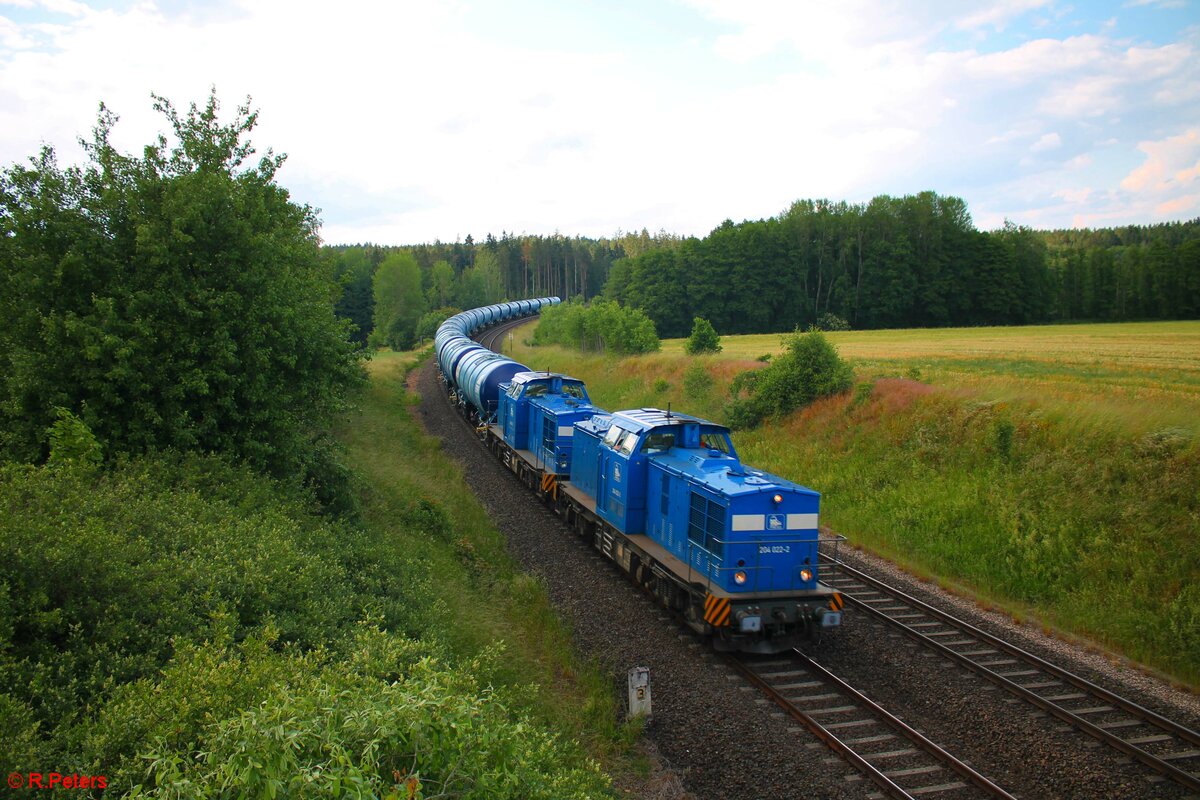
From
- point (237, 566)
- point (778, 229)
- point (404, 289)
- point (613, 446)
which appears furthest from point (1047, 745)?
point (404, 289)

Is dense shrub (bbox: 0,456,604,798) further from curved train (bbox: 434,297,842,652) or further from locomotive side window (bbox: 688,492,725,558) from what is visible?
locomotive side window (bbox: 688,492,725,558)

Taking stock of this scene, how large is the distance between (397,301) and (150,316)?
75.4 meters

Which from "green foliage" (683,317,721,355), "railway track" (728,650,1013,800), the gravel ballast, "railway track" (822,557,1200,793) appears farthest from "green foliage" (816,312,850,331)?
"railway track" (728,650,1013,800)

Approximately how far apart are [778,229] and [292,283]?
221 feet

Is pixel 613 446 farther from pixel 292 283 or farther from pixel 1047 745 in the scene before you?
pixel 1047 745

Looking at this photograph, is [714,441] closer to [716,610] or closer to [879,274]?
[716,610]

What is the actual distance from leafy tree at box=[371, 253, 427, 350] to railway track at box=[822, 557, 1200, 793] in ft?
246

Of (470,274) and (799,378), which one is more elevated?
(470,274)

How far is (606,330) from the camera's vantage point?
4494 cm

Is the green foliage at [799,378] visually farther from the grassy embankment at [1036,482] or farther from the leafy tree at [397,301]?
the leafy tree at [397,301]

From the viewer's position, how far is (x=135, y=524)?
8.50 meters

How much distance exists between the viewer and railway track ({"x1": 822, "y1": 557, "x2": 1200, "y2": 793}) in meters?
8.84

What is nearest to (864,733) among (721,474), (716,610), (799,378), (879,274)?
(716,610)

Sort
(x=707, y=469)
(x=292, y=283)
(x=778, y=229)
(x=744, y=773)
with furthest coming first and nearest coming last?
(x=778, y=229), (x=292, y=283), (x=707, y=469), (x=744, y=773)
